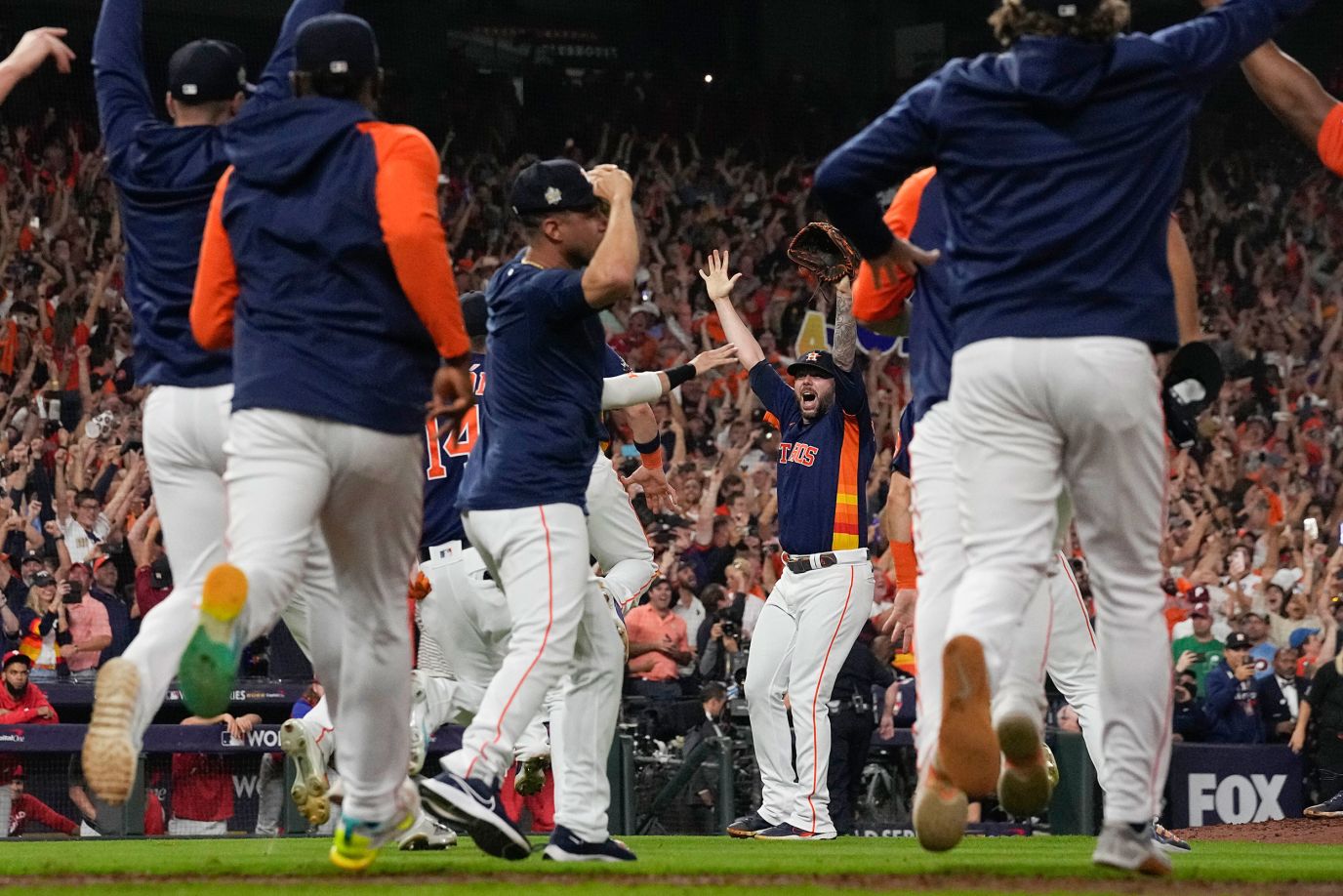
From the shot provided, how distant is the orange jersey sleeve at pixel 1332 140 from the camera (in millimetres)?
6715

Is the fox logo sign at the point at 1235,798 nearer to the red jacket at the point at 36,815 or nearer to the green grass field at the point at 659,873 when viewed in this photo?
the green grass field at the point at 659,873

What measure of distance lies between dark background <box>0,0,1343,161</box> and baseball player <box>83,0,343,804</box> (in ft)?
58.5

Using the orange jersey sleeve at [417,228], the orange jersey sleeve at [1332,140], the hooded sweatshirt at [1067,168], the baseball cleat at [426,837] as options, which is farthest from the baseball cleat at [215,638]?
the orange jersey sleeve at [1332,140]

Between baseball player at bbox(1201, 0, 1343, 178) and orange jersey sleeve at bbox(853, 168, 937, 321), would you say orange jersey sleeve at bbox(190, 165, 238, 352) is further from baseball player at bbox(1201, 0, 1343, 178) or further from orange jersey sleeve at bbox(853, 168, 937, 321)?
baseball player at bbox(1201, 0, 1343, 178)

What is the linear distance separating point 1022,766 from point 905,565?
349 centimetres

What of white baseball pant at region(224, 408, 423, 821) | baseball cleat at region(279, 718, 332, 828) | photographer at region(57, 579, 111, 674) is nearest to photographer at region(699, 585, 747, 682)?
photographer at region(57, 579, 111, 674)

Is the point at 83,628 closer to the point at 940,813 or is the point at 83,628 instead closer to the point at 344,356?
the point at 344,356

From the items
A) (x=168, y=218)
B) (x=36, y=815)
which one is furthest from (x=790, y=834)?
(x=36, y=815)

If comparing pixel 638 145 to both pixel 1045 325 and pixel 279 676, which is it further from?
pixel 1045 325

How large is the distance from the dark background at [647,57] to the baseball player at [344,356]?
19096 millimetres

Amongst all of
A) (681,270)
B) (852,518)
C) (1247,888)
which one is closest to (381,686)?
(1247,888)

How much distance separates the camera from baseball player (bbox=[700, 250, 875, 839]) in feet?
31.3

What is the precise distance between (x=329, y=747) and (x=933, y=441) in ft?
10.2

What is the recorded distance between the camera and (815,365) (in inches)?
392
